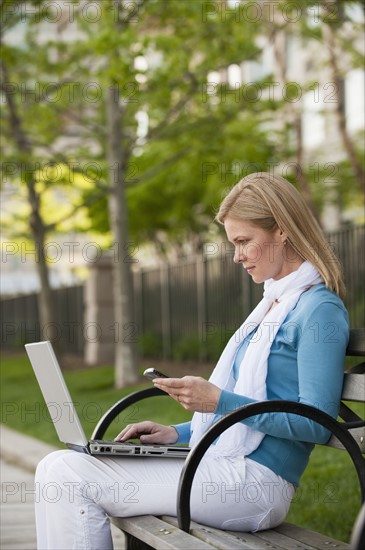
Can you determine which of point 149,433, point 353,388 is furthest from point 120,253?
point 353,388

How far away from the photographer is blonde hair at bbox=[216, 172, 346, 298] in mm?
3602

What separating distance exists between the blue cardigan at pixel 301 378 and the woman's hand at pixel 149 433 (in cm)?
54

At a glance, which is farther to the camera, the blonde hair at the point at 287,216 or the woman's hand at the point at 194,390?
the blonde hair at the point at 287,216

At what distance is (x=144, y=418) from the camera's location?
10570 millimetres

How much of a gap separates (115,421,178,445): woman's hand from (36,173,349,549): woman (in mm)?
237

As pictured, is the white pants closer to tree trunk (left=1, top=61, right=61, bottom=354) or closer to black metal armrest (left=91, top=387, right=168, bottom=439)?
black metal armrest (left=91, top=387, right=168, bottom=439)

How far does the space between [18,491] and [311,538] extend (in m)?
4.14

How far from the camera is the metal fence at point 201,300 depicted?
1383cm

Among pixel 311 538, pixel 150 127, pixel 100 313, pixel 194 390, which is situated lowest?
pixel 100 313

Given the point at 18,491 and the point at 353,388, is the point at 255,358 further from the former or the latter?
the point at 18,491

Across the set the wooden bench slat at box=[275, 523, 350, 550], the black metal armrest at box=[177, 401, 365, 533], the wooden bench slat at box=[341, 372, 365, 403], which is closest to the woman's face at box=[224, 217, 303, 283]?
the wooden bench slat at box=[341, 372, 365, 403]

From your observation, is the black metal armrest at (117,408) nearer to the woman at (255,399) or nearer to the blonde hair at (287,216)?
the woman at (255,399)

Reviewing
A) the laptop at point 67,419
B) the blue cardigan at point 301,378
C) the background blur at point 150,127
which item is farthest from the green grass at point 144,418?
the laptop at point 67,419

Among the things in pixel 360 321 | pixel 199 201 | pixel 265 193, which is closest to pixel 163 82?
pixel 360 321
